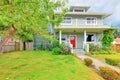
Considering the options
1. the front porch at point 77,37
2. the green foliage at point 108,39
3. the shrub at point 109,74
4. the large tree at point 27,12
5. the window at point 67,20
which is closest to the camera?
the large tree at point 27,12

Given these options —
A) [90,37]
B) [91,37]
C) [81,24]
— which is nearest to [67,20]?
[81,24]

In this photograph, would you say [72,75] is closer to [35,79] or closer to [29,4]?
[35,79]

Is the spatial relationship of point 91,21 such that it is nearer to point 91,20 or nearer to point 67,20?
point 91,20

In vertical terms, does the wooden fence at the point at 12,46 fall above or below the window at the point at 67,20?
below

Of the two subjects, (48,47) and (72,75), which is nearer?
(72,75)

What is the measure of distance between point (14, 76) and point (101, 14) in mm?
24813

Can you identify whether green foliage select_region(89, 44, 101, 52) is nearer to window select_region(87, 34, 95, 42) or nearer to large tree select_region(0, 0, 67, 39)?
window select_region(87, 34, 95, 42)

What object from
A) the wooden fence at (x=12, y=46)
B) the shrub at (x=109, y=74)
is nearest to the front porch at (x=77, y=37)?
the wooden fence at (x=12, y=46)

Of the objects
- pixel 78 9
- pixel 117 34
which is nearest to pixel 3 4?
pixel 78 9

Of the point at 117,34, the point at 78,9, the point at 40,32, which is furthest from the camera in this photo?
the point at 117,34

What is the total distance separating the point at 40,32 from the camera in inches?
537

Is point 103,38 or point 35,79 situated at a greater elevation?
point 103,38

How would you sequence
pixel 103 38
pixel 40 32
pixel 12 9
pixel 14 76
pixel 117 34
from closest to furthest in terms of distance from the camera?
pixel 12 9, pixel 14 76, pixel 40 32, pixel 103 38, pixel 117 34

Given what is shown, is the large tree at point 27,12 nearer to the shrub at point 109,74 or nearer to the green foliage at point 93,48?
the shrub at point 109,74
